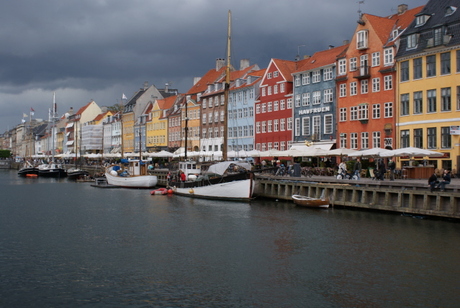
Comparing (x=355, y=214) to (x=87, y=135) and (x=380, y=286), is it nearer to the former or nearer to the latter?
(x=380, y=286)

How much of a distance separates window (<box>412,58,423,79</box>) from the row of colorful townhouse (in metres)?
0.09

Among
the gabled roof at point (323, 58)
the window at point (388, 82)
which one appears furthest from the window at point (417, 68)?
the gabled roof at point (323, 58)

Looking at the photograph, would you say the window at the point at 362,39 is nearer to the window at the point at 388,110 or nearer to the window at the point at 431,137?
the window at the point at 388,110

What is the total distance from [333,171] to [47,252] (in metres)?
31.4

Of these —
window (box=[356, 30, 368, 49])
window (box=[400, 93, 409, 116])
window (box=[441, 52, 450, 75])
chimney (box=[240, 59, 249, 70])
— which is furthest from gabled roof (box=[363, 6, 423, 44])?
chimney (box=[240, 59, 249, 70])

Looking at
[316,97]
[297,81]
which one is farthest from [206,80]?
[316,97]

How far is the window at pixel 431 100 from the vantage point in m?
47.6

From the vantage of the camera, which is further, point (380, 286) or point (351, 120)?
point (351, 120)

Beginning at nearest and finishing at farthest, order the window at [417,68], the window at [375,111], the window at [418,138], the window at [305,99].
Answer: the window at [418,138], the window at [417,68], the window at [375,111], the window at [305,99]

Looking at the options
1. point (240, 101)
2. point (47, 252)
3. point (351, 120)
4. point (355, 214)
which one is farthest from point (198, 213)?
point (240, 101)

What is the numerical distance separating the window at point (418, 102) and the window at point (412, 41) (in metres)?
4.40

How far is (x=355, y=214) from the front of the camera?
113ft

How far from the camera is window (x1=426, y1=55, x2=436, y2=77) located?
156 feet

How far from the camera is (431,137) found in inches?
1873
